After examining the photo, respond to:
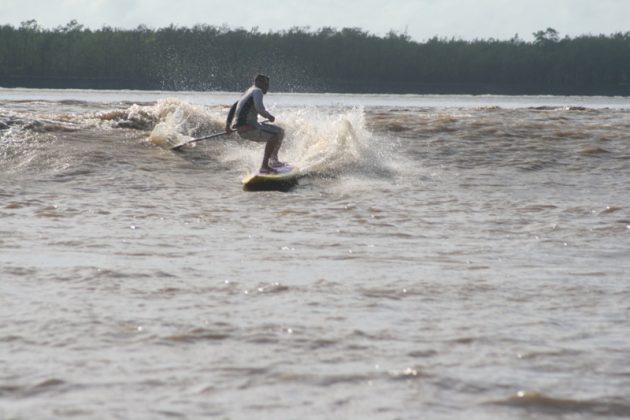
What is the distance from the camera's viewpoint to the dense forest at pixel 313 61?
222 feet

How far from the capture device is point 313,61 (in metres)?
72.3

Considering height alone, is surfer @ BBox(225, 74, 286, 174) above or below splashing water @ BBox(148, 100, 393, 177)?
above

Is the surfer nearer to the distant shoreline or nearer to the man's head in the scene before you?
the man's head

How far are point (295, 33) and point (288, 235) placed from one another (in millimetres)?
64733

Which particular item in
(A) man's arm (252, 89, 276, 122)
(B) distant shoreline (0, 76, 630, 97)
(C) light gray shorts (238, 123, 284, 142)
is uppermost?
(A) man's arm (252, 89, 276, 122)

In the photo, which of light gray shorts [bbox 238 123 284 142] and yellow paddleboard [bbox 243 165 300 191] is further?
light gray shorts [bbox 238 123 284 142]

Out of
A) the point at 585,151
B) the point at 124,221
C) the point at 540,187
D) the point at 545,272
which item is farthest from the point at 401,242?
the point at 585,151

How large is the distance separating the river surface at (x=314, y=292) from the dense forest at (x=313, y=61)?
170 ft

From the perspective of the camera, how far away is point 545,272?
8.45m

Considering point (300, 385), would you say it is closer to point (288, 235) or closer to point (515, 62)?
point (288, 235)

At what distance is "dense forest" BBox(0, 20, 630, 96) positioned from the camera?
67.8 m

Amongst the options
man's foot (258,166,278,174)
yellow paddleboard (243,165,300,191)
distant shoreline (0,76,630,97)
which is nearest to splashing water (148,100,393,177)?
man's foot (258,166,278,174)

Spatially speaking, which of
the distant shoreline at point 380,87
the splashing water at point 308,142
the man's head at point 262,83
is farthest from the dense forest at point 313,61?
the man's head at point 262,83

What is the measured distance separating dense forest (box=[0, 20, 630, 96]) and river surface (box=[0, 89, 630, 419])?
170 feet
